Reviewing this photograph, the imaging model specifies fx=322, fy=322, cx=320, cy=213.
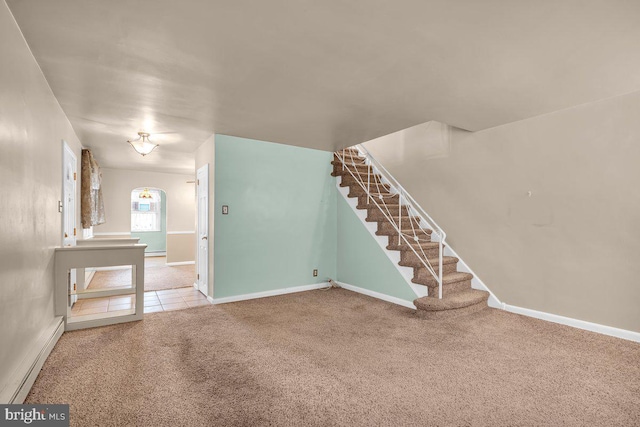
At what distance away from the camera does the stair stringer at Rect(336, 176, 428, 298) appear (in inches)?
159

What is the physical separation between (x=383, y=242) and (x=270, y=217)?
5.60 ft

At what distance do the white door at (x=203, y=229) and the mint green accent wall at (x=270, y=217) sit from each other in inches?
14.6

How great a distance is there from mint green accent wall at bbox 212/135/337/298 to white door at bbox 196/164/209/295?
37cm

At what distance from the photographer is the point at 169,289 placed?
530 centimetres

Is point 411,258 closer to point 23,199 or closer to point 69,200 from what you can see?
point 23,199

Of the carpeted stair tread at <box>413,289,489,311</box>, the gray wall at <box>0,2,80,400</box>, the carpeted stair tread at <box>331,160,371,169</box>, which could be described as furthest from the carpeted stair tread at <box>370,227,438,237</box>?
the gray wall at <box>0,2,80,400</box>

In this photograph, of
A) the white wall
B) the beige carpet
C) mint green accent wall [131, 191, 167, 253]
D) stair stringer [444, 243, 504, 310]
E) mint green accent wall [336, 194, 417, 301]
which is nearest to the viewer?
stair stringer [444, 243, 504, 310]

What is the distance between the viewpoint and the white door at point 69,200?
3.63m

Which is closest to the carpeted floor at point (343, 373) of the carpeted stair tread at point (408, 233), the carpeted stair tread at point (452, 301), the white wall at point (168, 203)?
the carpeted stair tread at point (452, 301)

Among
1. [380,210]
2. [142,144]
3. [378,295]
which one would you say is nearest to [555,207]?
[380,210]

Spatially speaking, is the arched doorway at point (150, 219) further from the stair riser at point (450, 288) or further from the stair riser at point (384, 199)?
the stair riser at point (450, 288)

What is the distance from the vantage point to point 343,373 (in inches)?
92.8

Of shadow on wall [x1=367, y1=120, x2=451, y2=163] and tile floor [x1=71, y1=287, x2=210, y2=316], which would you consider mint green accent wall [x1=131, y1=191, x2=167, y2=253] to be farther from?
shadow on wall [x1=367, y1=120, x2=451, y2=163]

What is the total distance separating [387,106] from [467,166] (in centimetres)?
161
